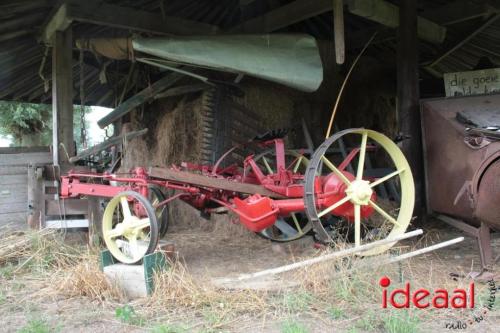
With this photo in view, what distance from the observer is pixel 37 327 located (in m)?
2.61

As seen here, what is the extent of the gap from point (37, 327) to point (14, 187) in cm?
281

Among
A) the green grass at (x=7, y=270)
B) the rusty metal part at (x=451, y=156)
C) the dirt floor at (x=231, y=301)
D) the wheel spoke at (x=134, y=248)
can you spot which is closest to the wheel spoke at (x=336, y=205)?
the dirt floor at (x=231, y=301)

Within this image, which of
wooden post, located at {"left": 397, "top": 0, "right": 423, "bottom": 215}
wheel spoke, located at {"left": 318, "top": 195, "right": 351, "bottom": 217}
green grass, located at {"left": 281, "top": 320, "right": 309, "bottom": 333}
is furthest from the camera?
wooden post, located at {"left": 397, "top": 0, "right": 423, "bottom": 215}

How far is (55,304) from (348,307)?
6.44 ft

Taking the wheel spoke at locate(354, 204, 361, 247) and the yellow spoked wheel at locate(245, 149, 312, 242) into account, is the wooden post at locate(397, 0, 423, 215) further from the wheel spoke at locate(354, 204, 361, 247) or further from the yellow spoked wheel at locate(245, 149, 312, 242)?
the wheel spoke at locate(354, 204, 361, 247)

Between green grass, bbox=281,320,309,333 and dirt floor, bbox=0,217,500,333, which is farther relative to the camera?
dirt floor, bbox=0,217,500,333

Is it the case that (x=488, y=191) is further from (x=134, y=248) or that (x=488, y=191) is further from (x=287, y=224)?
(x=134, y=248)

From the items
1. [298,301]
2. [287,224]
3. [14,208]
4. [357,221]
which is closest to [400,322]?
[298,301]

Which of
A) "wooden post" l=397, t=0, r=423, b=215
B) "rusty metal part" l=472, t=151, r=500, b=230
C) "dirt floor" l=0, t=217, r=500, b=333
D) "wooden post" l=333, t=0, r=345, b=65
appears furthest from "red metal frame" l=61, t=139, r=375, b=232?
"wooden post" l=397, t=0, r=423, b=215

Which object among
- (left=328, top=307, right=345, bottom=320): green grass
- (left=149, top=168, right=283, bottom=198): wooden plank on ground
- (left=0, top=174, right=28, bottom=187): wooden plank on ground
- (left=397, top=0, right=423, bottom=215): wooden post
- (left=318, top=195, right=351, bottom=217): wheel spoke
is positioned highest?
(left=397, top=0, right=423, bottom=215): wooden post

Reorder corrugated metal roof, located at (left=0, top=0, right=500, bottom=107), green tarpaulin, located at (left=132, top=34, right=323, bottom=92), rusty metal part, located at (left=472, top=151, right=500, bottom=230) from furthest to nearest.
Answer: corrugated metal roof, located at (left=0, top=0, right=500, bottom=107) → green tarpaulin, located at (left=132, top=34, right=323, bottom=92) → rusty metal part, located at (left=472, top=151, right=500, bottom=230)

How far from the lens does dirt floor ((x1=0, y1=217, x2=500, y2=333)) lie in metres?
2.68

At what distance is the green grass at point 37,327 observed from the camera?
2.57 meters

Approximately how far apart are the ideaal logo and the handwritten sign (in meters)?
2.60
